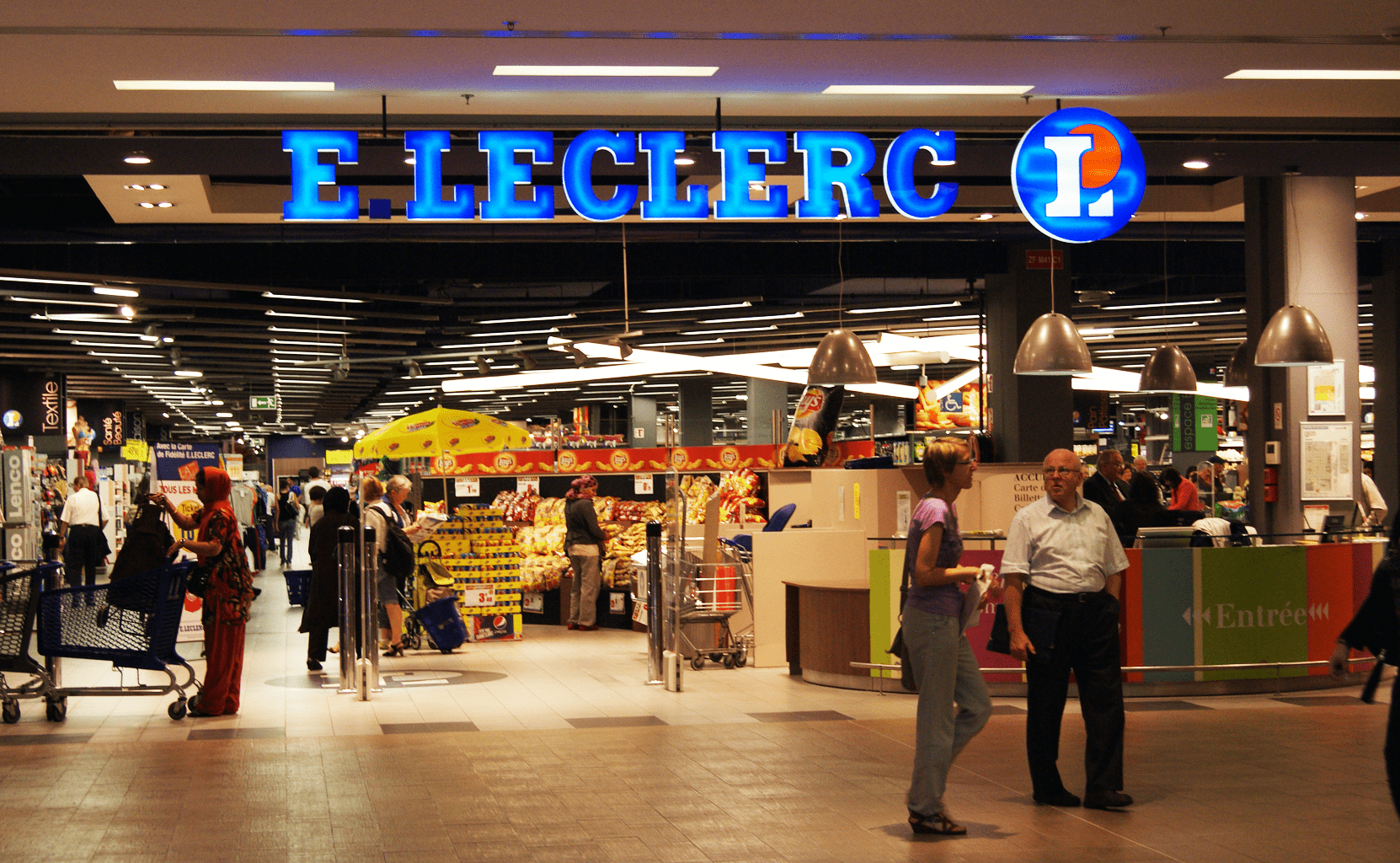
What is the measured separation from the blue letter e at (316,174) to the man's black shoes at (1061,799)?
5.15 meters

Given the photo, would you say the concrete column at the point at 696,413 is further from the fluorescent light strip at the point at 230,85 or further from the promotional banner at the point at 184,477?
the fluorescent light strip at the point at 230,85

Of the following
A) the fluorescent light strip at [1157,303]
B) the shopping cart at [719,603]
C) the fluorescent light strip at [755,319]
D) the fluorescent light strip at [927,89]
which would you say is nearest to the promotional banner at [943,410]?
the fluorescent light strip at [755,319]

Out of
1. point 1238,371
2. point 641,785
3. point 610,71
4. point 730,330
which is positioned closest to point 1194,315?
point 730,330

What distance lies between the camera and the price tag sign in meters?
12.4

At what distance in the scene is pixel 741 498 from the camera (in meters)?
13.2

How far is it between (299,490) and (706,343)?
1209 inches

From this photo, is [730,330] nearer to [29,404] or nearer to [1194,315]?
[1194,315]

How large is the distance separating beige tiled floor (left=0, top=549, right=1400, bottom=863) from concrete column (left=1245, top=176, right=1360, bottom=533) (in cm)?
236

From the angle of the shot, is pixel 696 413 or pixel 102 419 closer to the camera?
pixel 696 413

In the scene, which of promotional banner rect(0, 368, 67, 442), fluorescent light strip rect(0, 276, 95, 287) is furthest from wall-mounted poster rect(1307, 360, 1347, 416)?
promotional banner rect(0, 368, 67, 442)

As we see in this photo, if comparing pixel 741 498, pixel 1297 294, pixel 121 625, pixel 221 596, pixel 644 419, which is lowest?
pixel 121 625

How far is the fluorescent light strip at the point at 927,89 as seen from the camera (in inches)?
337

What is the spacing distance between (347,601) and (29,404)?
19421 mm

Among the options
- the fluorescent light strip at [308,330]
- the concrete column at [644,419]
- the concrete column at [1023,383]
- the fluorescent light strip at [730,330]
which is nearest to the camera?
the concrete column at [1023,383]
